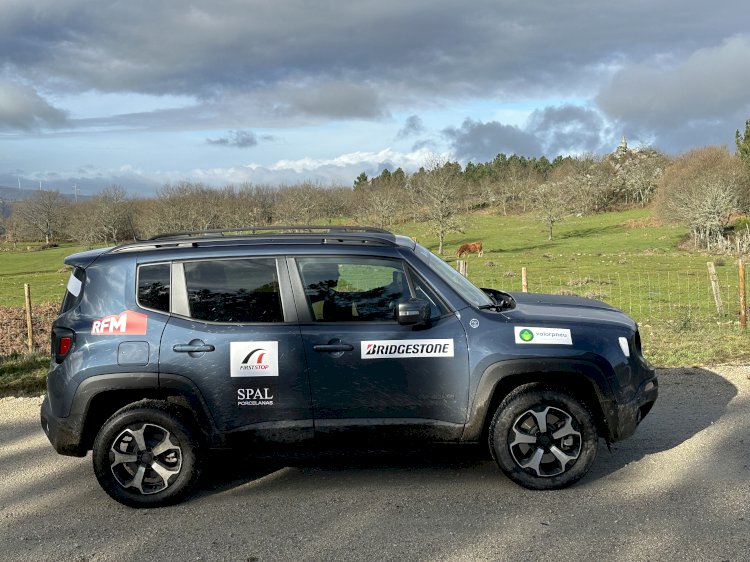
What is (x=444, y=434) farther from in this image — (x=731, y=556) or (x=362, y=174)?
(x=362, y=174)

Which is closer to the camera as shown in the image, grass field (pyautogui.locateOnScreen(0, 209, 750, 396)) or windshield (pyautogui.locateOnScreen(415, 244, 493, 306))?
windshield (pyautogui.locateOnScreen(415, 244, 493, 306))

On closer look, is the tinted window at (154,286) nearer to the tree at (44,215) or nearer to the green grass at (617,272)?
the green grass at (617,272)

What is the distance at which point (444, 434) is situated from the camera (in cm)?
485

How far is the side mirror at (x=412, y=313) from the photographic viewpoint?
471 centimetres

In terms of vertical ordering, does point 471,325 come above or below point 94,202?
below

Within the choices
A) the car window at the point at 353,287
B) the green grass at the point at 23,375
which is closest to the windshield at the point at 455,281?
the car window at the point at 353,287

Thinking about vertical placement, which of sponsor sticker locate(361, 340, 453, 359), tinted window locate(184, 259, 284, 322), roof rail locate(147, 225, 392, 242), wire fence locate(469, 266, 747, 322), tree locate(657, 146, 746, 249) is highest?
tree locate(657, 146, 746, 249)

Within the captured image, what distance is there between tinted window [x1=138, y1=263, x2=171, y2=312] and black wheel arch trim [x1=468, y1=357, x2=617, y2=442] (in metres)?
2.31

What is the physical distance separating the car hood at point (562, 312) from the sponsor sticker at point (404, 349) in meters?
0.61

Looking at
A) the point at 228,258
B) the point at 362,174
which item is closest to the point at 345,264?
the point at 228,258

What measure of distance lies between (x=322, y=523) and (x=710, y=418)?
4008 mm

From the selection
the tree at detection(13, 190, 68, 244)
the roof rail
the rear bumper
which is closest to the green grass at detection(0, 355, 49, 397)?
the roof rail

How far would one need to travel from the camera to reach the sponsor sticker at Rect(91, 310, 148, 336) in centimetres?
485

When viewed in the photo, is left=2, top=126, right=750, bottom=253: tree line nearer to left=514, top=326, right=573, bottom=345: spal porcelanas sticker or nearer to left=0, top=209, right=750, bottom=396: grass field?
left=0, top=209, right=750, bottom=396: grass field
